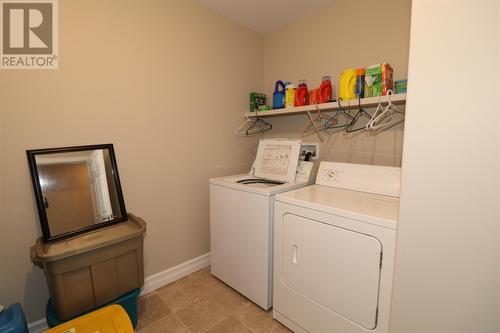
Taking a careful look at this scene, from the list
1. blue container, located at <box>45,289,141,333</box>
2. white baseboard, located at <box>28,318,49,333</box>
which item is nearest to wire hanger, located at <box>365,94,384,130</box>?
blue container, located at <box>45,289,141,333</box>

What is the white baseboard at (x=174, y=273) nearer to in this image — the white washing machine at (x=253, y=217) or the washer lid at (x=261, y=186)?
the white washing machine at (x=253, y=217)

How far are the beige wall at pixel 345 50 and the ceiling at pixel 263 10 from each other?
94 mm

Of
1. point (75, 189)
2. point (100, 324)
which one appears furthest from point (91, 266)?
point (75, 189)

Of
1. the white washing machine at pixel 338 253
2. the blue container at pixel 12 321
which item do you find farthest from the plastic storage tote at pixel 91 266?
the white washing machine at pixel 338 253

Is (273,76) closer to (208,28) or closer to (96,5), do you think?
(208,28)

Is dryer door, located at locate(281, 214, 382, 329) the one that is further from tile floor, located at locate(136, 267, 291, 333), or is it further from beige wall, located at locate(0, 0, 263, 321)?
beige wall, located at locate(0, 0, 263, 321)

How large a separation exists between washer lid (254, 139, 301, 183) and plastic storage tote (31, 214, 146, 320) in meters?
1.06

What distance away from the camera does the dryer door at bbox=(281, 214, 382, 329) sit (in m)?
1.13

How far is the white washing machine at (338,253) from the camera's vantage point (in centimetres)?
110

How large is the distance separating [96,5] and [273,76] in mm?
1607

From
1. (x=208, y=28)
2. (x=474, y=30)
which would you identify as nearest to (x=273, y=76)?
(x=208, y=28)

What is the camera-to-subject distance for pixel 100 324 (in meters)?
1.11

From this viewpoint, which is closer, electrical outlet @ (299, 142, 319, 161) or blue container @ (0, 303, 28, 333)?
blue container @ (0, 303, 28, 333)

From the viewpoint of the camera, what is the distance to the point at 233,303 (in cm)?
176
